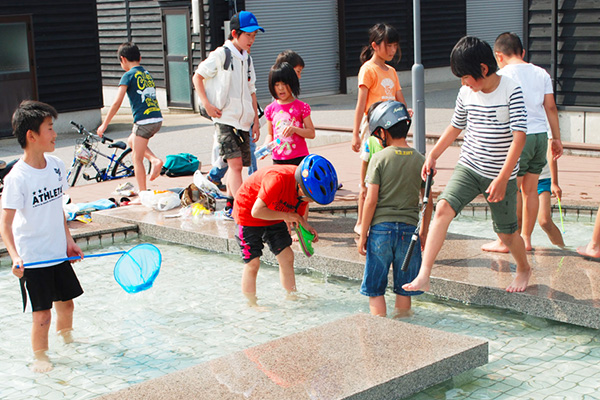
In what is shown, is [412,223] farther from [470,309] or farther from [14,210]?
[14,210]

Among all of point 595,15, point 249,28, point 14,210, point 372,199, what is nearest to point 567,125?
point 595,15

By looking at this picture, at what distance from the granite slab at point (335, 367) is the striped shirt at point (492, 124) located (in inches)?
48.9

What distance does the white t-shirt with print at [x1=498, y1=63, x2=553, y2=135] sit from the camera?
635cm

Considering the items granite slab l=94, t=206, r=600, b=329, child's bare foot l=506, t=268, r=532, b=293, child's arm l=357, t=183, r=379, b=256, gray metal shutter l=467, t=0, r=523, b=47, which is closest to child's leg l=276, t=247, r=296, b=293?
granite slab l=94, t=206, r=600, b=329

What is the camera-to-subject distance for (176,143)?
15555mm

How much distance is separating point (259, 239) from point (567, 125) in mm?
7952

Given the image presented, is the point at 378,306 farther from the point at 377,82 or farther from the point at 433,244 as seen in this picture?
the point at 377,82

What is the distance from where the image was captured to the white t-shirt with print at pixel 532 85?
6.35 m

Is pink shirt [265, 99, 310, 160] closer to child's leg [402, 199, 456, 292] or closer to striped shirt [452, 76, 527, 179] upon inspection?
striped shirt [452, 76, 527, 179]

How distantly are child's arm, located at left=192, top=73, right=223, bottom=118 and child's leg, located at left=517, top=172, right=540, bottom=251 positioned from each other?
2.99 meters

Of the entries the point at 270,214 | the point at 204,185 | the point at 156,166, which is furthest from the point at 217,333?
the point at 156,166

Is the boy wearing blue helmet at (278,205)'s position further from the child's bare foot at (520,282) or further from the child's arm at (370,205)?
the child's bare foot at (520,282)

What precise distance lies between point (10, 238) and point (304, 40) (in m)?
18.1

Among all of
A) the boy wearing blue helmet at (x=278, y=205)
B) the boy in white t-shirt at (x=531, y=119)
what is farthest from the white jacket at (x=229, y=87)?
the boy in white t-shirt at (x=531, y=119)
